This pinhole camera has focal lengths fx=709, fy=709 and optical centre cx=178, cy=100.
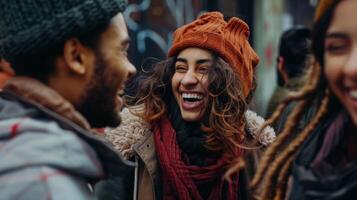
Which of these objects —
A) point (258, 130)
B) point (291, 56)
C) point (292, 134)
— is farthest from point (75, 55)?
point (291, 56)

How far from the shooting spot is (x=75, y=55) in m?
2.37

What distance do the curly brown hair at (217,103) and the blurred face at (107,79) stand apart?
1299mm

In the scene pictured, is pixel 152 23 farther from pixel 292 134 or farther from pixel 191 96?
pixel 292 134

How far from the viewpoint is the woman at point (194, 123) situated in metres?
3.72

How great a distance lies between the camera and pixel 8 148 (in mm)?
2121

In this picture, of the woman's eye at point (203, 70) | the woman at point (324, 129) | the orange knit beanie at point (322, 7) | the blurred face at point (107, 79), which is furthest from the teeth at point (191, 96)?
the orange knit beanie at point (322, 7)

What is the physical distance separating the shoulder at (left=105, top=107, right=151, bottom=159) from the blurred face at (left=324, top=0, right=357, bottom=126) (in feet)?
5.94

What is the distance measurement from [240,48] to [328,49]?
1925 millimetres

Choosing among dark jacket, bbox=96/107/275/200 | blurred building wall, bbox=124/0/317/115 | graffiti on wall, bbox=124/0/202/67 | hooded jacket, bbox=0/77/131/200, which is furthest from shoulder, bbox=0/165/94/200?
graffiti on wall, bbox=124/0/202/67

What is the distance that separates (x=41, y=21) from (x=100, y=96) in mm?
340

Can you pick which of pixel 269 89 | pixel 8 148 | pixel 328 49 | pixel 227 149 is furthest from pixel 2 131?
pixel 269 89

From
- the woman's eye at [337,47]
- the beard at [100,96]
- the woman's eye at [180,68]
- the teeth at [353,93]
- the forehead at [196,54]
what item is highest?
the woman's eye at [337,47]

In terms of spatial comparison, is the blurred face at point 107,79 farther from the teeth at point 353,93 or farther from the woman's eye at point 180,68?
the woman's eye at point 180,68

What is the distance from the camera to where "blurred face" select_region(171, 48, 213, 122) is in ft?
12.5
